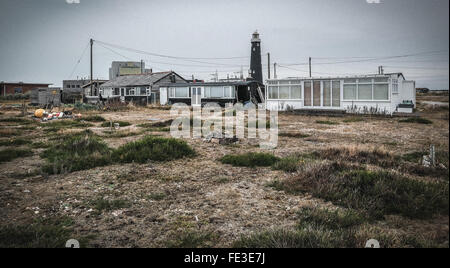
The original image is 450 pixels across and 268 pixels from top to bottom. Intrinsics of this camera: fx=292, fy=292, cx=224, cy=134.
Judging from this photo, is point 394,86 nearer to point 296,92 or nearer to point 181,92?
point 296,92

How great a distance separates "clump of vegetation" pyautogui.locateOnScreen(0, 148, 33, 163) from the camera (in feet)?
24.2

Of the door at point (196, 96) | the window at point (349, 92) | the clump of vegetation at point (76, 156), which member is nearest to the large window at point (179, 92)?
the door at point (196, 96)

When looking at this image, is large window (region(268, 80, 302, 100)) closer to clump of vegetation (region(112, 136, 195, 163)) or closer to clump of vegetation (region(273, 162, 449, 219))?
clump of vegetation (region(112, 136, 195, 163))

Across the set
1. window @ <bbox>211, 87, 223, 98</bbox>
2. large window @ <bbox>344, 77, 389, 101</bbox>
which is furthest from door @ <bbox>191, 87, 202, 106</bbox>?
large window @ <bbox>344, 77, 389, 101</bbox>

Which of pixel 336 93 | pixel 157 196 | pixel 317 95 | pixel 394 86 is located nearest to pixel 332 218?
pixel 157 196

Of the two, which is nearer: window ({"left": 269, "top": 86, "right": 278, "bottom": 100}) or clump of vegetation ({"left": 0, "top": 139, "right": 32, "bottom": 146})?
clump of vegetation ({"left": 0, "top": 139, "right": 32, "bottom": 146})

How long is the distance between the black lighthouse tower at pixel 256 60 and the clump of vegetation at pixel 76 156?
3631 centimetres

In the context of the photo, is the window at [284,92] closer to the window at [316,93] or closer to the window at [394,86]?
the window at [316,93]

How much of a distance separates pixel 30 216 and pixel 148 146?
13.3 feet

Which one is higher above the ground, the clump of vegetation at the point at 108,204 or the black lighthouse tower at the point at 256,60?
the black lighthouse tower at the point at 256,60

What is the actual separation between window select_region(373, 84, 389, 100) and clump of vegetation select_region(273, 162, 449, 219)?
18148 millimetres

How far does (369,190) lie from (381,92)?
19.5 metres

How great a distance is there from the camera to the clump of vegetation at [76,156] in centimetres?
633

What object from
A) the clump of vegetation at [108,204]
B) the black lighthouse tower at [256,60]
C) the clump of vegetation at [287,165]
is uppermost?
the black lighthouse tower at [256,60]
